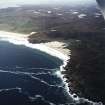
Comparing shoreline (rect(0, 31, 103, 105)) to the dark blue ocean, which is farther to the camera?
shoreline (rect(0, 31, 103, 105))

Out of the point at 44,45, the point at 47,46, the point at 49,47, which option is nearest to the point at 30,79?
the point at 49,47

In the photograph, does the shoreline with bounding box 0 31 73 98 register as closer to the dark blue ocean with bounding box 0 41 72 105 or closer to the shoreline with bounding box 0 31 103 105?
the shoreline with bounding box 0 31 103 105

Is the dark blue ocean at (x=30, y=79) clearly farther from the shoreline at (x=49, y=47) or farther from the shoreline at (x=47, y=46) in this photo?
the shoreline at (x=47, y=46)

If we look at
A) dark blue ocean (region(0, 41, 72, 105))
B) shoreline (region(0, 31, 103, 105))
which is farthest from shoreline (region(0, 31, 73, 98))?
dark blue ocean (region(0, 41, 72, 105))

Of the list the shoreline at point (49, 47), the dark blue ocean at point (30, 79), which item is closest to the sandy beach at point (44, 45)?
the shoreline at point (49, 47)

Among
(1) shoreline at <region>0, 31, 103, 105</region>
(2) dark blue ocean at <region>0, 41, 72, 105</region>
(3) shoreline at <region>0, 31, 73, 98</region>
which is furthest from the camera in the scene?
(3) shoreline at <region>0, 31, 73, 98</region>

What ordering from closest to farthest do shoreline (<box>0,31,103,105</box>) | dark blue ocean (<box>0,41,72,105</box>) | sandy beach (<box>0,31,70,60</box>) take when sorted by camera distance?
dark blue ocean (<box>0,41,72,105</box>)
shoreline (<box>0,31,103,105</box>)
sandy beach (<box>0,31,70,60</box>)

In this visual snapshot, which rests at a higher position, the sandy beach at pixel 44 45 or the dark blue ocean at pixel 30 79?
the dark blue ocean at pixel 30 79

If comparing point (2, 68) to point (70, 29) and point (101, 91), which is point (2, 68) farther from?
point (70, 29)

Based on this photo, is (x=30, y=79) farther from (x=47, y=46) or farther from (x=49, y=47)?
(x=47, y=46)
